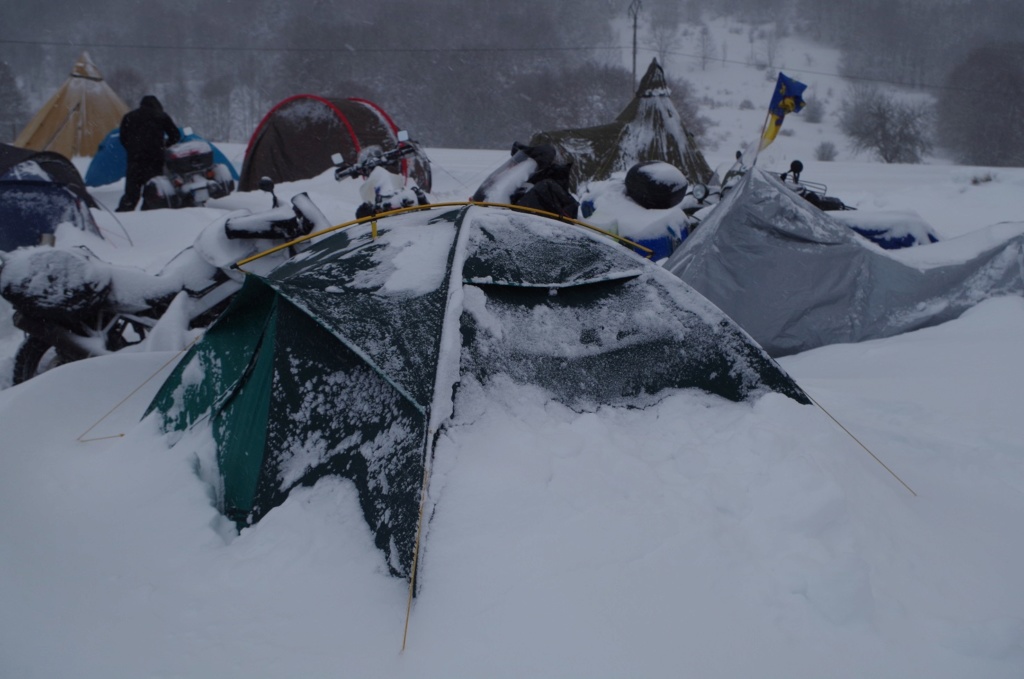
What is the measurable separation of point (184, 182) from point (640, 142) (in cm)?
796

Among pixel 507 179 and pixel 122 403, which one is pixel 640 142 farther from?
pixel 122 403

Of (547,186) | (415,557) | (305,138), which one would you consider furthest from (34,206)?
(415,557)

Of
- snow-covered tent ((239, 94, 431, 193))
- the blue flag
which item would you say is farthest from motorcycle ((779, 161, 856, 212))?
snow-covered tent ((239, 94, 431, 193))

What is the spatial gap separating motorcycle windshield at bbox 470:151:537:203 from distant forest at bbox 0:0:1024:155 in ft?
89.5

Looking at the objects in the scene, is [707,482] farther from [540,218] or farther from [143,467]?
[143,467]

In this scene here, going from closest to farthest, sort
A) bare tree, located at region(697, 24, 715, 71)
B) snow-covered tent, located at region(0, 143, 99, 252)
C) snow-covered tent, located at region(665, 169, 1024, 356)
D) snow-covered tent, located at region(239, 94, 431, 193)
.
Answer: snow-covered tent, located at region(665, 169, 1024, 356) → snow-covered tent, located at region(0, 143, 99, 252) → snow-covered tent, located at region(239, 94, 431, 193) → bare tree, located at region(697, 24, 715, 71)

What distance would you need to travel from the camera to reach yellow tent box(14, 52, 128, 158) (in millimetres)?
14578

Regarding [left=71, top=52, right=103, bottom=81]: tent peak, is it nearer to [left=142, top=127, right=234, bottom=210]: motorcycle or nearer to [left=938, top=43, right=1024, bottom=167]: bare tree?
[left=142, top=127, right=234, bottom=210]: motorcycle

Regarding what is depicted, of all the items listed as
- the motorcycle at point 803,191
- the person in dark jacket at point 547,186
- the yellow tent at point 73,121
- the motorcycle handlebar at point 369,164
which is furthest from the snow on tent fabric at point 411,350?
the yellow tent at point 73,121

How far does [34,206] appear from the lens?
240 inches

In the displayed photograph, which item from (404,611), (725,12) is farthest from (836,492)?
(725,12)

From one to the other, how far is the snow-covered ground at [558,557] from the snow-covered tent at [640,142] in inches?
404

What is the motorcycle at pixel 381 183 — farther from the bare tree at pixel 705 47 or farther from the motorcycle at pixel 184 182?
the bare tree at pixel 705 47

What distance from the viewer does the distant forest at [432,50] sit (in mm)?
35438
